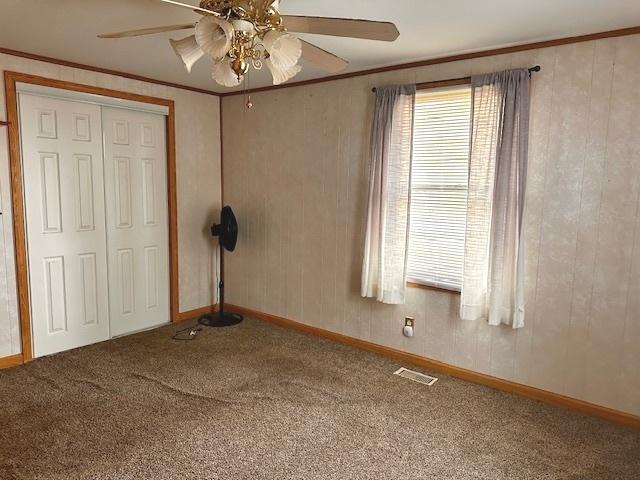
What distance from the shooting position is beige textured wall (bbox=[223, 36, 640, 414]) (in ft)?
8.79

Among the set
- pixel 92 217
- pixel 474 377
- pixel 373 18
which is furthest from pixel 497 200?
pixel 92 217

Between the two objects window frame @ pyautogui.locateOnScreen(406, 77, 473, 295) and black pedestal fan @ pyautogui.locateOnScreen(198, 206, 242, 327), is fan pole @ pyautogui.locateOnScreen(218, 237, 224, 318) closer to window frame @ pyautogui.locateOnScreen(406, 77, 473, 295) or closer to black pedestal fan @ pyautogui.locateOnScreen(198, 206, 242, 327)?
black pedestal fan @ pyautogui.locateOnScreen(198, 206, 242, 327)

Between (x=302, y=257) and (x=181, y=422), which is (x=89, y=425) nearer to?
(x=181, y=422)

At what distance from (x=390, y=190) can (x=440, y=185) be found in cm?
38

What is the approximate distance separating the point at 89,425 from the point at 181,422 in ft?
1.72

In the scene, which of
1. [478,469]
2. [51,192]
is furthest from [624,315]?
[51,192]

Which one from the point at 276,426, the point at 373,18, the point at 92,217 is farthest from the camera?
the point at 92,217

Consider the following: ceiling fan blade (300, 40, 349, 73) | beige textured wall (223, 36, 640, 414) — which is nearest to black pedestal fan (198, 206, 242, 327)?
beige textured wall (223, 36, 640, 414)

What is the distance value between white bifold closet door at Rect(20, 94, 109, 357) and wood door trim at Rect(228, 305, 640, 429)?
1.71m

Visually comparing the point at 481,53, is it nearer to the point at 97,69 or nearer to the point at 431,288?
the point at 431,288

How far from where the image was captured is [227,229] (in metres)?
Result: 4.55

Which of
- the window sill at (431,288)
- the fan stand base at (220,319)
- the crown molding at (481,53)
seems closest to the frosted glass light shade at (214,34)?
the crown molding at (481,53)

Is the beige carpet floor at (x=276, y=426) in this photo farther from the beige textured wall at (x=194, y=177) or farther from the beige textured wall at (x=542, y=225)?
the beige textured wall at (x=194, y=177)

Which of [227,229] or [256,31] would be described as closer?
[256,31]
